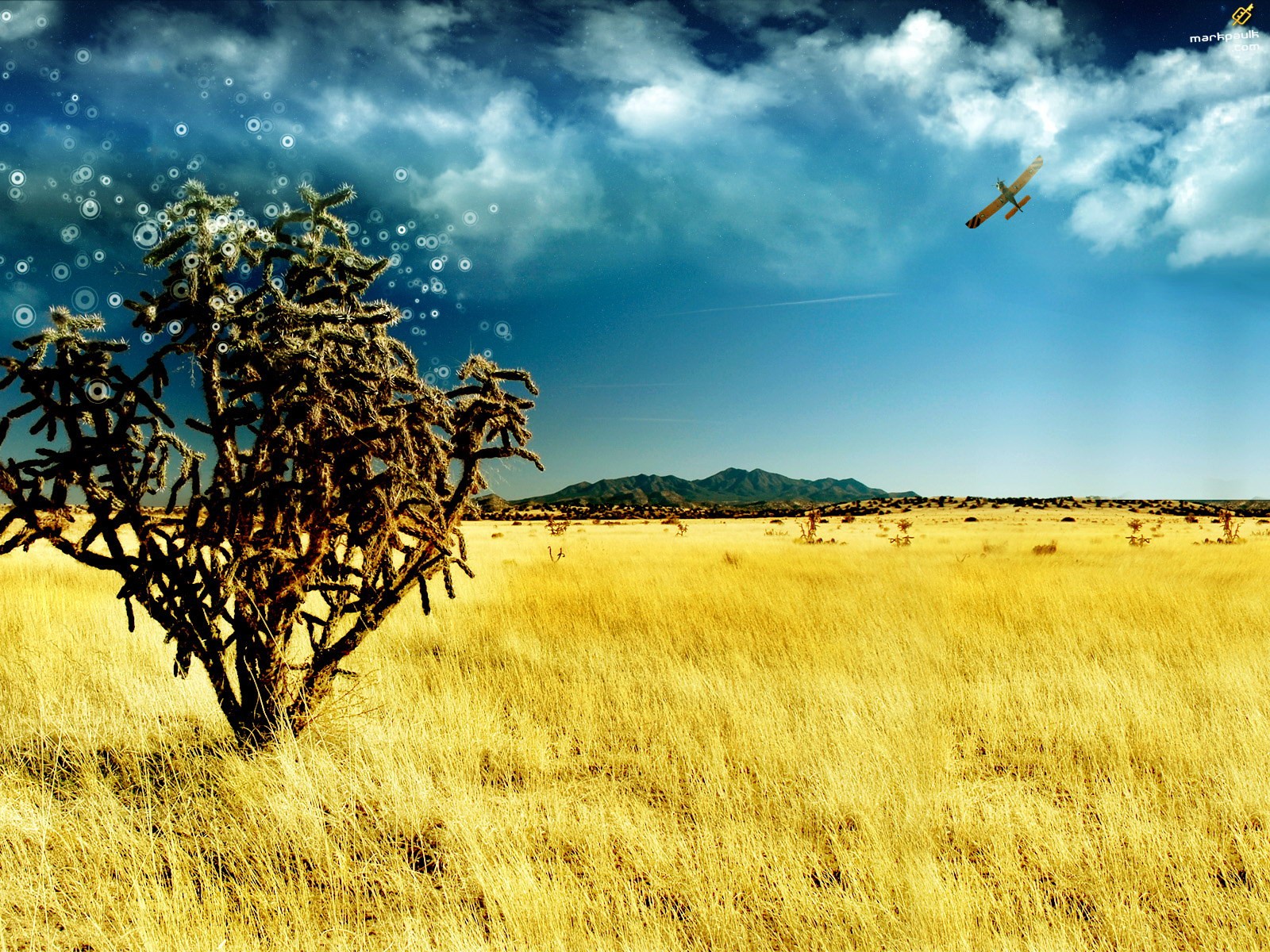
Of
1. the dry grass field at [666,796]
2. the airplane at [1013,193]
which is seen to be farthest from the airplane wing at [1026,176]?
the dry grass field at [666,796]

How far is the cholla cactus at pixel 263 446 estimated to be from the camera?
4.03 m

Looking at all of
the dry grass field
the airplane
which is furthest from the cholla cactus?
the airplane

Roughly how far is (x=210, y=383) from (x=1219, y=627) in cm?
1098

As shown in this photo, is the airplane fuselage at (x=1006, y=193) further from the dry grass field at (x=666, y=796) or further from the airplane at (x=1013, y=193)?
the dry grass field at (x=666, y=796)

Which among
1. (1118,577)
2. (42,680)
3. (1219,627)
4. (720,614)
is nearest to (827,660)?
(720,614)

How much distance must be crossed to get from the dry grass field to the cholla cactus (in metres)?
0.96

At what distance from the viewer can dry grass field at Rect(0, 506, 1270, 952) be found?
3146mm

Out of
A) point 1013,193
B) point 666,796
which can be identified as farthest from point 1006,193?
point 666,796

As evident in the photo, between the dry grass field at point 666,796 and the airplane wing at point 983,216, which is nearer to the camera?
the dry grass field at point 666,796

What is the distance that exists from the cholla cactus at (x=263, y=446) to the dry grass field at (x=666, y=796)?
959 mm

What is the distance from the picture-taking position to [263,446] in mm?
4008

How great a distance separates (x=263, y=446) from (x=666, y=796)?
327cm

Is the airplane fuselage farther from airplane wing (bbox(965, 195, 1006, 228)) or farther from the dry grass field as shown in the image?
the dry grass field

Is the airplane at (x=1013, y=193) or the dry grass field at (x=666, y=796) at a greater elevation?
the airplane at (x=1013, y=193)
